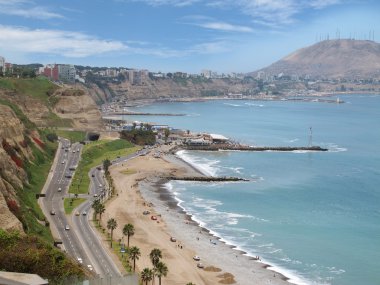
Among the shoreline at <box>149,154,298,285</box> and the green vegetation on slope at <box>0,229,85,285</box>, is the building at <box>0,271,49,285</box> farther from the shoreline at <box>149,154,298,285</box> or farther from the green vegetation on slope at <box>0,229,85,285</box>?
the shoreline at <box>149,154,298,285</box>

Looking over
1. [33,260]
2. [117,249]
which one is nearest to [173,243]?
[117,249]

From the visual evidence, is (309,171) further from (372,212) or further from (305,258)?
(305,258)

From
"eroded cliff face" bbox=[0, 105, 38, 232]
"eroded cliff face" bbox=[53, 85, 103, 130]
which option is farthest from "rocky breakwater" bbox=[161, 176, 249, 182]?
"eroded cliff face" bbox=[53, 85, 103, 130]

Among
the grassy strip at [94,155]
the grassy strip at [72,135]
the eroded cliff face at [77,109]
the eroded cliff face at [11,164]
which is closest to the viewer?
the eroded cliff face at [11,164]

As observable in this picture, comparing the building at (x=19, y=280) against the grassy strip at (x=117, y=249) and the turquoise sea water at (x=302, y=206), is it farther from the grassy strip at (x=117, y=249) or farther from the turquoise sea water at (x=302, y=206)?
the turquoise sea water at (x=302, y=206)

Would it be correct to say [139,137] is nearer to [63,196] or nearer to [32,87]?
[32,87]

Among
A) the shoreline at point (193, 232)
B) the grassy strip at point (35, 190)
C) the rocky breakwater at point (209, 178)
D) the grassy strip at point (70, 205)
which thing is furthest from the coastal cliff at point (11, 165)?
the rocky breakwater at point (209, 178)

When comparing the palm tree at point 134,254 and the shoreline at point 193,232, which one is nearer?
the palm tree at point 134,254
